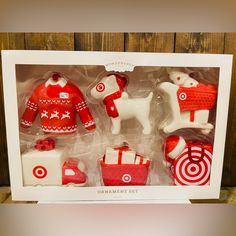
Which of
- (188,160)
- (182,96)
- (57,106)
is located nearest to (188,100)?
(182,96)

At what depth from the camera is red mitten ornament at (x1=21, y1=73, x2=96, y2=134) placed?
643 mm

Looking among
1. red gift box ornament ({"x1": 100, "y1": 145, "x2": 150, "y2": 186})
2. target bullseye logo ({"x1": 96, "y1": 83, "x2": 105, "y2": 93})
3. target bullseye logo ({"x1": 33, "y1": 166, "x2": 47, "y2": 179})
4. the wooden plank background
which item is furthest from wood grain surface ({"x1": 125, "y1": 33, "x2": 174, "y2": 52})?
target bullseye logo ({"x1": 33, "y1": 166, "x2": 47, "y2": 179})

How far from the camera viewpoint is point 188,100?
65cm

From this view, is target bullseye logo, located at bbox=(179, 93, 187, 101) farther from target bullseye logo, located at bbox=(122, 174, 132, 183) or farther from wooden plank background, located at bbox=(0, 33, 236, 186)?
target bullseye logo, located at bbox=(122, 174, 132, 183)

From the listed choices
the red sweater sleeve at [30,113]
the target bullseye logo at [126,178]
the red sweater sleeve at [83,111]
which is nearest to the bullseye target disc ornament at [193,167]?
the target bullseye logo at [126,178]

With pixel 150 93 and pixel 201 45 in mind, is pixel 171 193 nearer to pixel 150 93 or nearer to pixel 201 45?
pixel 150 93

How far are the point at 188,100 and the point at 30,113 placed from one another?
33 centimetres

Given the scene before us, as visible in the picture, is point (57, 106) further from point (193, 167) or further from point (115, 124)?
point (193, 167)

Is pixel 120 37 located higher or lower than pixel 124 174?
higher

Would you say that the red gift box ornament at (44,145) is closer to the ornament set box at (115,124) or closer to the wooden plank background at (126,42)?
the ornament set box at (115,124)

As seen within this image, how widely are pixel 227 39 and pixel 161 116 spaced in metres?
0.22

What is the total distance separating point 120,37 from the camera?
66 centimetres

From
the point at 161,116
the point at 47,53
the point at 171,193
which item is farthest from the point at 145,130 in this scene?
the point at 47,53
